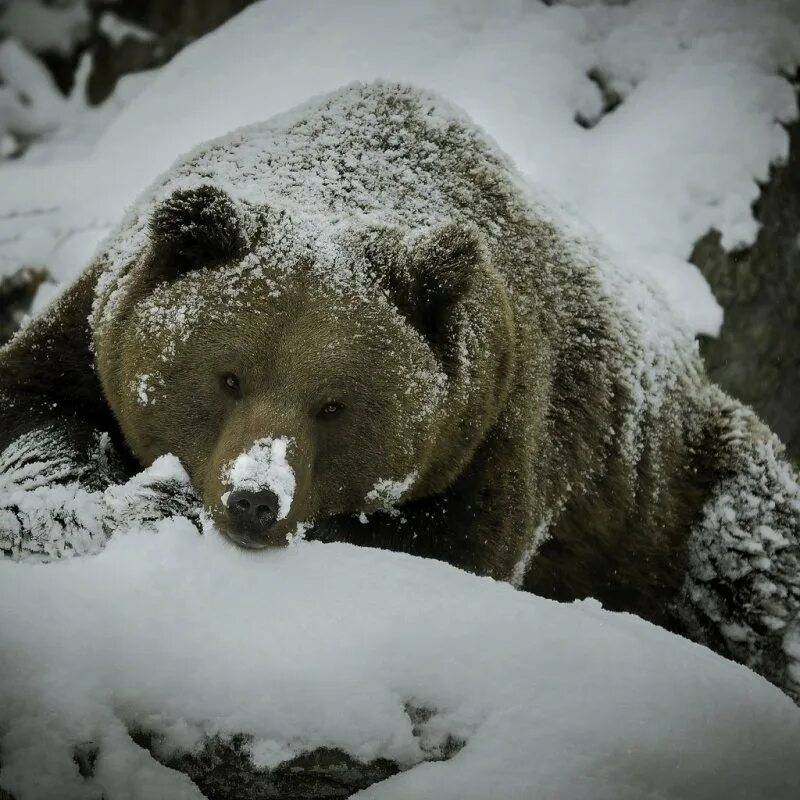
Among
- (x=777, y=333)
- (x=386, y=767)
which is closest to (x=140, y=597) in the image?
(x=386, y=767)

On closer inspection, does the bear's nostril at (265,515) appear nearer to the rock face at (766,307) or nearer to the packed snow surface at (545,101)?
the packed snow surface at (545,101)

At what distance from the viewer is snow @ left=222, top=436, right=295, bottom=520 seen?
256cm

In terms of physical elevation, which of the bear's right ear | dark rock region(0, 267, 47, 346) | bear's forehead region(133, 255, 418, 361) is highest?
the bear's right ear

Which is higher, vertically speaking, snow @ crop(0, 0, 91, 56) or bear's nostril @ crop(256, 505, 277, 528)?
snow @ crop(0, 0, 91, 56)

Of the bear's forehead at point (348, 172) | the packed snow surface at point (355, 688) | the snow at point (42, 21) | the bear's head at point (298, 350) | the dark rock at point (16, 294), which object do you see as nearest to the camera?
the packed snow surface at point (355, 688)

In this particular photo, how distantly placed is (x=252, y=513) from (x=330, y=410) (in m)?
0.52

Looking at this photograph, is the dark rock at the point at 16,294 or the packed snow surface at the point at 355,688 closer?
the packed snow surface at the point at 355,688

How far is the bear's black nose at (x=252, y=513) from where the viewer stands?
8.18ft

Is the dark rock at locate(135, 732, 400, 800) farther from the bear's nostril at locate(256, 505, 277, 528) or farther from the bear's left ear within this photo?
the bear's left ear

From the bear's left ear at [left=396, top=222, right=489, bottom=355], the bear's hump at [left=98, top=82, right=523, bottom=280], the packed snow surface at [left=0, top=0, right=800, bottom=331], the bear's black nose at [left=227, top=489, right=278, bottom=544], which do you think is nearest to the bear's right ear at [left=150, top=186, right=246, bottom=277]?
the bear's hump at [left=98, top=82, right=523, bottom=280]

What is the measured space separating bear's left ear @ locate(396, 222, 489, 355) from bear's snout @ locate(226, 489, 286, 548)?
2.91 feet

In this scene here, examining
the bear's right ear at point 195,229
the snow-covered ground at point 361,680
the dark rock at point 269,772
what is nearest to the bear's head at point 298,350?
the bear's right ear at point 195,229

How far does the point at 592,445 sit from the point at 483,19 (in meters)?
5.02

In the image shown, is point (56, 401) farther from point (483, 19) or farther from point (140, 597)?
point (483, 19)
